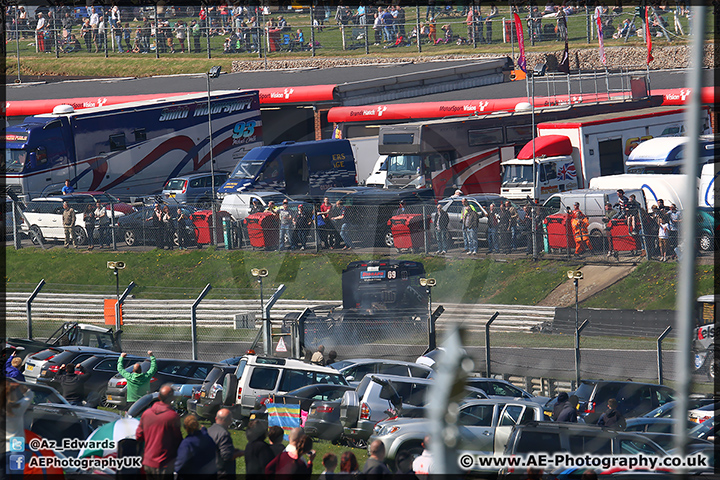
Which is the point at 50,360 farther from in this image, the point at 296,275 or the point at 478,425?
the point at 296,275

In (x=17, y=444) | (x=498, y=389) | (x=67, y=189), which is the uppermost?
(x=67, y=189)

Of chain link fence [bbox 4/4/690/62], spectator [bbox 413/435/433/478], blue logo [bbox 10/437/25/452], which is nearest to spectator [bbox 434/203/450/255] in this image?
spectator [bbox 413/435/433/478]

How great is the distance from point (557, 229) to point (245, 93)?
17.6 m

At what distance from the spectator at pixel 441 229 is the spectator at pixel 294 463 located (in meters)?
15.2

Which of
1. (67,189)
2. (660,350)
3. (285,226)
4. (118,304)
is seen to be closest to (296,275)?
(285,226)

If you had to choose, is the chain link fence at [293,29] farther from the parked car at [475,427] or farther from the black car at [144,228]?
the parked car at [475,427]

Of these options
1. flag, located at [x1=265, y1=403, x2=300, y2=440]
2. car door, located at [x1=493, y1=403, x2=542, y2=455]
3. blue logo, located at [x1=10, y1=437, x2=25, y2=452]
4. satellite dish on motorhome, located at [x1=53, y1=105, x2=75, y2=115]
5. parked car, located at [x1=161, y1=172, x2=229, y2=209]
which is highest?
satellite dish on motorhome, located at [x1=53, y1=105, x2=75, y2=115]

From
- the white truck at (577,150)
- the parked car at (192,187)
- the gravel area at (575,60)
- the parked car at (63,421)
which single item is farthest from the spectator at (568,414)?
the gravel area at (575,60)

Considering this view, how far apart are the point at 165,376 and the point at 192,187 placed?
17068 mm

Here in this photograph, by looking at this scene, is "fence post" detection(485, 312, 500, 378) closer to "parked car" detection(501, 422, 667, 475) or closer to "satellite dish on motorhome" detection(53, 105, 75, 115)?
"parked car" detection(501, 422, 667, 475)

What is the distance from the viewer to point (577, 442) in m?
11.3

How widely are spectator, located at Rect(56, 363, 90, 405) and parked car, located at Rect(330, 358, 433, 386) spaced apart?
464cm

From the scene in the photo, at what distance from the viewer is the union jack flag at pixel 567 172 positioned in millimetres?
29375

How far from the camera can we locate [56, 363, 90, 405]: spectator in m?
15.8
